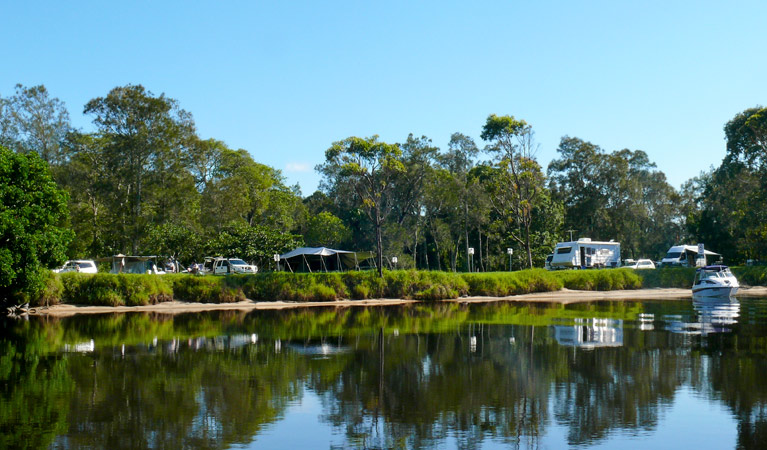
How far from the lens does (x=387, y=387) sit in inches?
602

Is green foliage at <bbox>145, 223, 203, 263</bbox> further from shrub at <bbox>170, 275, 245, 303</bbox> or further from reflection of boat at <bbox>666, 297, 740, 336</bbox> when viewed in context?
reflection of boat at <bbox>666, 297, 740, 336</bbox>

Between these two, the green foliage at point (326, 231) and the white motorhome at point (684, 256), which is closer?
the white motorhome at point (684, 256)

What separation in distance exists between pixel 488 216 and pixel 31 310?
46.6 meters

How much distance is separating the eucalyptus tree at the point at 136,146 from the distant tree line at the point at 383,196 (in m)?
0.10

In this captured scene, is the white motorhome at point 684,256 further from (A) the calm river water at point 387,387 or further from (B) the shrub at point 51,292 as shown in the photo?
(B) the shrub at point 51,292

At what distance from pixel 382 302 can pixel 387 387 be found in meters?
31.0

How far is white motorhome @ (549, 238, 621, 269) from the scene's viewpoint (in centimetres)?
6338

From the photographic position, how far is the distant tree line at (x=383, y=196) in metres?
54.5

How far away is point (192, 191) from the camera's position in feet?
190

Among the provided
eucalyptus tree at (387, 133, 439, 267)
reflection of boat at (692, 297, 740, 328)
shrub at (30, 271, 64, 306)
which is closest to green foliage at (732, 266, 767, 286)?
reflection of boat at (692, 297, 740, 328)

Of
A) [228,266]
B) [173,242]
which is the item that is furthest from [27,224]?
[228,266]

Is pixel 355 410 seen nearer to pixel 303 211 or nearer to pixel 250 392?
pixel 250 392

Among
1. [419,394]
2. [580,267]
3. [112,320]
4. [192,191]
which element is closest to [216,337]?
[112,320]

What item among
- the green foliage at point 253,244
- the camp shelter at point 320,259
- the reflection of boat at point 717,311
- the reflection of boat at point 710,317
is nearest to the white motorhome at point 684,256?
the reflection of boat at point 717,311
